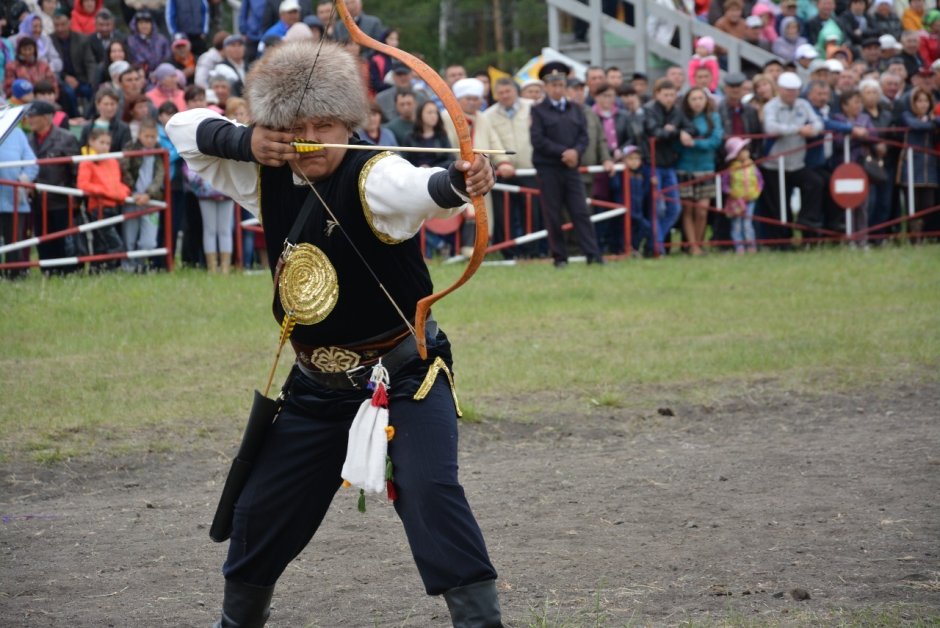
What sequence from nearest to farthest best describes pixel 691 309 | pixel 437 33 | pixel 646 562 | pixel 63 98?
1. pixel 646 562
2. pixel 691 309
3. pixel 63 98
4. pixel 437 33

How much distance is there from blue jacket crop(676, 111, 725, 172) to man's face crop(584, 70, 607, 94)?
1.27 metres

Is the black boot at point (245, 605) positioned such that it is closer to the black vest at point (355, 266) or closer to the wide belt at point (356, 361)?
the wide belt at point (356, 361)

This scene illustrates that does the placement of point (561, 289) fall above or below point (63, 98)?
below

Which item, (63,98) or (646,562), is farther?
(63,98)

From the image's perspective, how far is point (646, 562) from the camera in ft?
18.8

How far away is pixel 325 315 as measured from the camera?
4324 mm

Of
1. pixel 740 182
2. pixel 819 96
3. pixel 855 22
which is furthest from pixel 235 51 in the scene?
pixel 855 22

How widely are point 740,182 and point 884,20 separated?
6.29 m

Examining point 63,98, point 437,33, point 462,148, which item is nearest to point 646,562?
point 462,148

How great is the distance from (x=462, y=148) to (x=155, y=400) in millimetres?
5631

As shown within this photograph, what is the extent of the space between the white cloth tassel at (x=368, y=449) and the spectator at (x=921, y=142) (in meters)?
13.7

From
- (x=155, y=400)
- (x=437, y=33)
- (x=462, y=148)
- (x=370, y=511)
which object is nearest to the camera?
(x=462, y=148)

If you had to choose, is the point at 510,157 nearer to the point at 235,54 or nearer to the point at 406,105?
the point at 406,105

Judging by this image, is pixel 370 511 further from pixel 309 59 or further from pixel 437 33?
pixel 437 33
